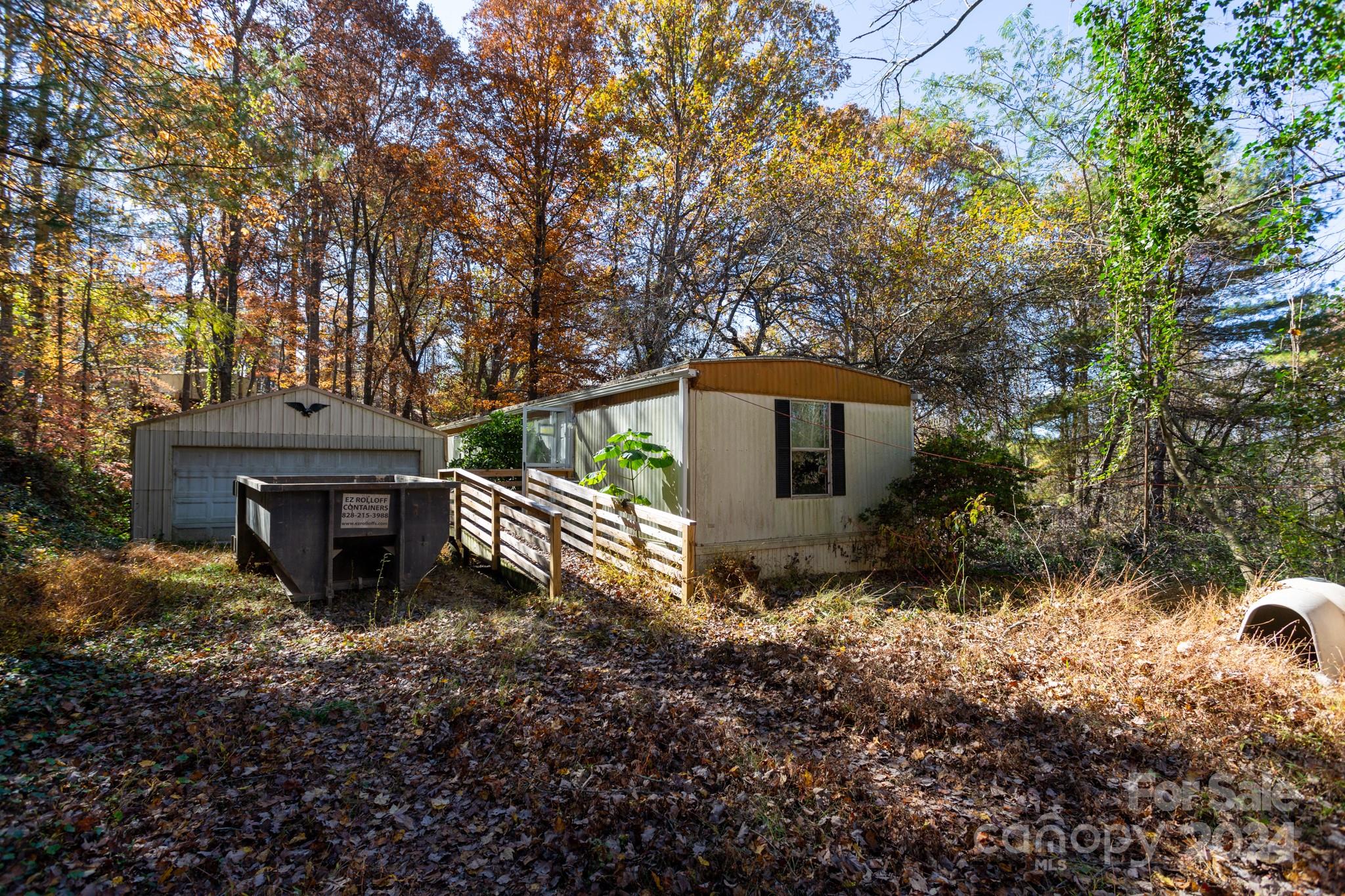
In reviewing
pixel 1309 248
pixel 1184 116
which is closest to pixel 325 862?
pixel 1184 116

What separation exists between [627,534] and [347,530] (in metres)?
3.45

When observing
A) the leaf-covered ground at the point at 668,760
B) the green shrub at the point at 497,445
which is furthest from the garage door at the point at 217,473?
the leaf-covered ground at the point at 668,760

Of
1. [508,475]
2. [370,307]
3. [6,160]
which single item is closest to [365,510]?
[508,475]

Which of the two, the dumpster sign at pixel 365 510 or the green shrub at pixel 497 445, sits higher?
the green shrub at pixel 497 445

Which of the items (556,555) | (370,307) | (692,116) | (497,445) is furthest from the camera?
(370,307)

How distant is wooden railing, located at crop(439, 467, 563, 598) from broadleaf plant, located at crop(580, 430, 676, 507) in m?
1.39

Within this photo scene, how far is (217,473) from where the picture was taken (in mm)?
10367

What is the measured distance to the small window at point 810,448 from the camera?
30.3ft

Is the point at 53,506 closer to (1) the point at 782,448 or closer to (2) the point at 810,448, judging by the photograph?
(1) the point at 782,448

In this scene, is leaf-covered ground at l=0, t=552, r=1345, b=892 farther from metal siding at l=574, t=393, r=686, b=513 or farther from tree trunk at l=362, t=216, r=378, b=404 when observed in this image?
tree trunk at l=362, t=216, r=378, b=404

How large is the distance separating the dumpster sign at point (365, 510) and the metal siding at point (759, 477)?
3.93 meters

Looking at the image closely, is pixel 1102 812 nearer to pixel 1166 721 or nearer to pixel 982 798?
pixel 982 798

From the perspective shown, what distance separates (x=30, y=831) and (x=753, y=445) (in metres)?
7.65

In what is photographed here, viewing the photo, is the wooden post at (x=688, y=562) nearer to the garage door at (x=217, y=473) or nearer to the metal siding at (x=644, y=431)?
the metal siding at (x=644, y=431)
